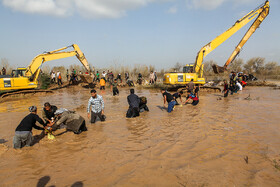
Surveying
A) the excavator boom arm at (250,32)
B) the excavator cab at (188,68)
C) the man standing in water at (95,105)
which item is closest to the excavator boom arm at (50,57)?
the excavator cab at (188,68)

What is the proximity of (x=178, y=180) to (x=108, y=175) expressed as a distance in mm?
1326

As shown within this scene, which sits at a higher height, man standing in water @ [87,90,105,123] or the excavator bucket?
the excavator bucket

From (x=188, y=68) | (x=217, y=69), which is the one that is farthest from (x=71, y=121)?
(x=217, y=69)

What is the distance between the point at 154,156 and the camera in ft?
14.1

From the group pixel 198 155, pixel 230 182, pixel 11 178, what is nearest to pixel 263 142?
pixel 198 155

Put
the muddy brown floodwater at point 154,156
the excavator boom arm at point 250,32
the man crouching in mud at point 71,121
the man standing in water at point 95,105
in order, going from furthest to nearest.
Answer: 1. the excavator boom arm at point 250,32
2. the man standing in water at point 95,105
3. the man crouching in mud at point 71,121
4. the muddy brown floodwater at point 154,156

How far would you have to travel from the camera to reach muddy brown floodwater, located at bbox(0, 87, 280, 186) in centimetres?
343

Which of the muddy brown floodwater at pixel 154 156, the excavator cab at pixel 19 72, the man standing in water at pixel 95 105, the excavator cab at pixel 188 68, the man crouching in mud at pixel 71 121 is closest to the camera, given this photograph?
the muddy brown floodwater at pixel 154 156

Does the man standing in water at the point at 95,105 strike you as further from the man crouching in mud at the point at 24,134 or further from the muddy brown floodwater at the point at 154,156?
the man crouching in mud at the point at 24,134

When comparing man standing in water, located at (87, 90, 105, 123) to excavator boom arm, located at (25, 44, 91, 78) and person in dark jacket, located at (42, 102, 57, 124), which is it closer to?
person in dark jacket, located at (42, 102, 57, 124)

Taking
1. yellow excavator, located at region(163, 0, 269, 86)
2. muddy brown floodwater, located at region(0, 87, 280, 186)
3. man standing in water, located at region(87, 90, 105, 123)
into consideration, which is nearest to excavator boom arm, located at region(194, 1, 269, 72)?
yellow excavator, located at region(163, 0, 269, 86)

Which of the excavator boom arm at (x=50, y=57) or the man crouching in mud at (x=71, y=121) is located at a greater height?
the excavator boom arm at (x=50, y=57)

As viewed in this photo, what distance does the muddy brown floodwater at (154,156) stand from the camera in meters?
3.43

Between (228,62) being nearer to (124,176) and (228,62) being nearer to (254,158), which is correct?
(254,158)
